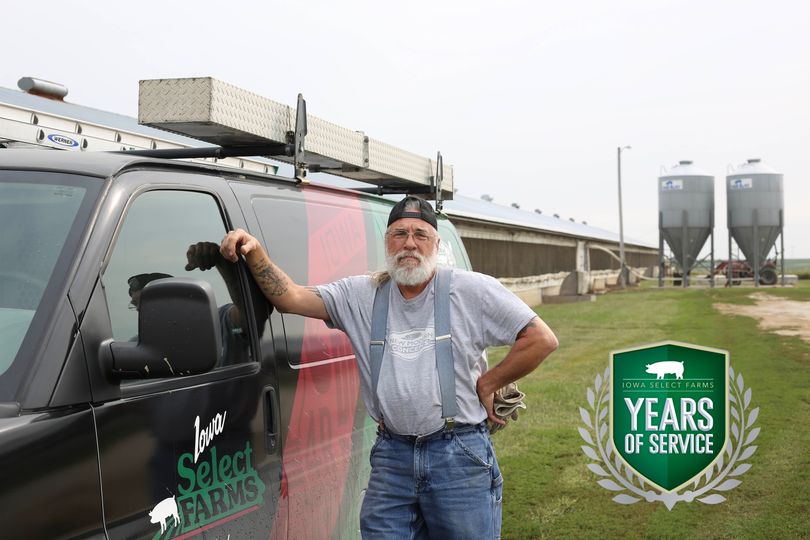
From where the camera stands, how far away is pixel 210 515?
2996 mm

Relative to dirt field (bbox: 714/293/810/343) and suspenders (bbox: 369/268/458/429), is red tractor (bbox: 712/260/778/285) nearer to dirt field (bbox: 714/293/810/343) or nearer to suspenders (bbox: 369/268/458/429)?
dirt field (bbox: 714/293/810/343)

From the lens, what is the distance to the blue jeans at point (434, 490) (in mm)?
3346

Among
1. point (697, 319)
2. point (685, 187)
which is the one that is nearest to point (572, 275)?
point (685, 187)

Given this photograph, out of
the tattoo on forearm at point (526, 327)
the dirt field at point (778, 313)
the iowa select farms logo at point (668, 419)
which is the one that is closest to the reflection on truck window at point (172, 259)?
the tattoo on forearm at point (526, 327)

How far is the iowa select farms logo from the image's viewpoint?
783cm

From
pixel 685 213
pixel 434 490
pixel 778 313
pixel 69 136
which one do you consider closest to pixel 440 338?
pixel 434 490

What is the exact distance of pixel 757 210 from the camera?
48.2m

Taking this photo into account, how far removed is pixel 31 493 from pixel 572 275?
132 ft

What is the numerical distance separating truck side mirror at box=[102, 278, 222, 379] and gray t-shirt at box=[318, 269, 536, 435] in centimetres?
105

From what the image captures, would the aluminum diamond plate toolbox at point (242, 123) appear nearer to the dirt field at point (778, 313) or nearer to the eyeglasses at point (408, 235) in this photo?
the eyeglasses at point (408, 235)

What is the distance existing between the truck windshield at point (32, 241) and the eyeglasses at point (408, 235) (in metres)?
1.27

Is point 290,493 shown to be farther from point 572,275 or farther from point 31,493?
point 572,275

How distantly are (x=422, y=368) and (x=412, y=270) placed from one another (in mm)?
399

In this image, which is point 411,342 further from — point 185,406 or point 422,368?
point 185,406
